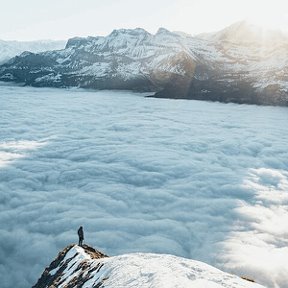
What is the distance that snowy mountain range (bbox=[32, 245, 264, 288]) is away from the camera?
14039 mm

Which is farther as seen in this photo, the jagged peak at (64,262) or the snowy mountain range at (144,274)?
the jagged peak at (64,262)

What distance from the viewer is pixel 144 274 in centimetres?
1480

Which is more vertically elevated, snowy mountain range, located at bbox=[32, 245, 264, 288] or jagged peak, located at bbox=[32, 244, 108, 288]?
snowy mountain range, located at bbox=[32, 245, 264, 288]

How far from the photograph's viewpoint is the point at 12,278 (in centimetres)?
3425

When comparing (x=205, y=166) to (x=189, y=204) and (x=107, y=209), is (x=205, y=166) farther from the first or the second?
(x=107, y=209)

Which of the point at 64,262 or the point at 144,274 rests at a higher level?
the point at 144,274

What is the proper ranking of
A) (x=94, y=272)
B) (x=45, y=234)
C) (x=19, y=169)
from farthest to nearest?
(x=19, y=169)
(x=45, y=234)
(x=94, y=272)

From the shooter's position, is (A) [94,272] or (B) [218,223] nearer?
(A) [94,272]

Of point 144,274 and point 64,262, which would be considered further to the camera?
point 64,262

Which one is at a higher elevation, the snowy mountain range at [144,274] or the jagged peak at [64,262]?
the snowy mountain range at [144,274]

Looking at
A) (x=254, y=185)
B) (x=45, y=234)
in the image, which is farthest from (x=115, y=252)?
(x=254, y=185)

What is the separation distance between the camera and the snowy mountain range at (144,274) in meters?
14.0

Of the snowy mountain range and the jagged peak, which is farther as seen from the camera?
the jagged peak

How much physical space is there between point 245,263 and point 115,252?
38.2 feet
